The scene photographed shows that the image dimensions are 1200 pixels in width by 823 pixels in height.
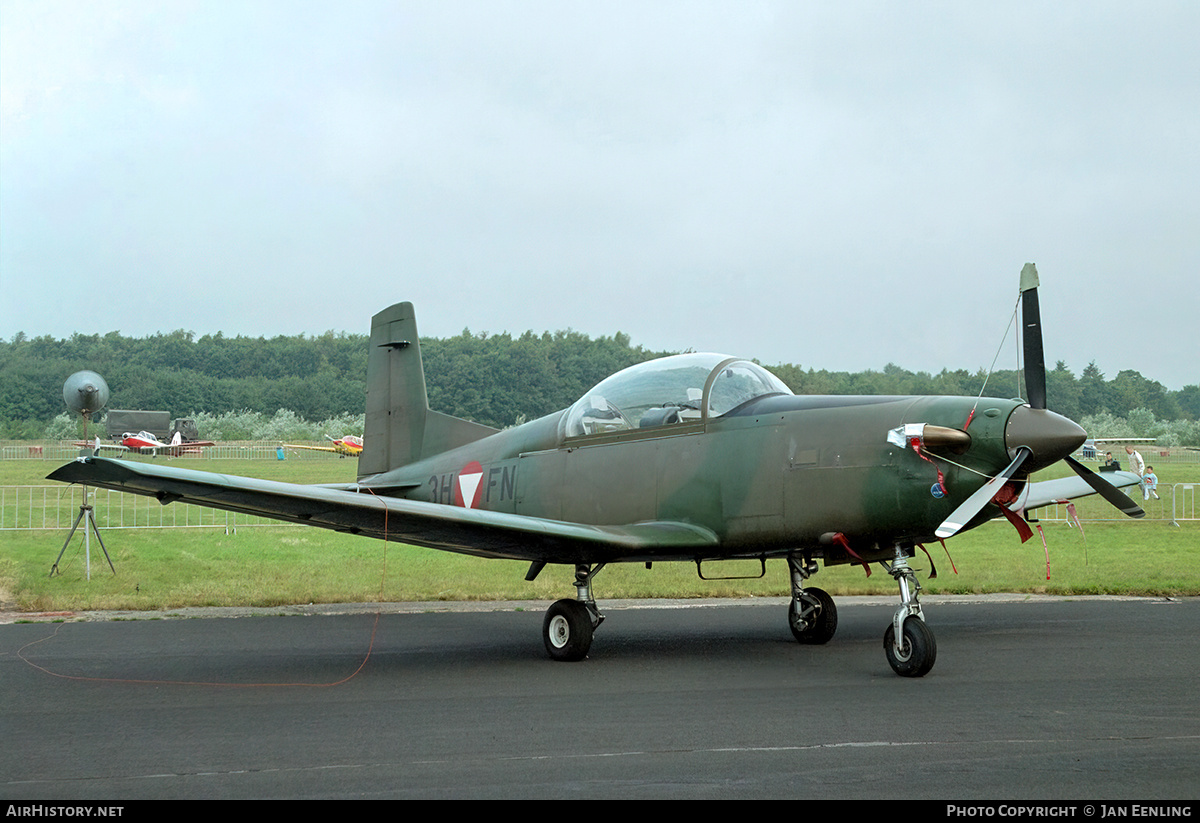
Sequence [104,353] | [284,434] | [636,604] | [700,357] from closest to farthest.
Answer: [700,357], [636,604], [284,434], [104,353]

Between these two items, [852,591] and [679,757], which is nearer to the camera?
[679,757]

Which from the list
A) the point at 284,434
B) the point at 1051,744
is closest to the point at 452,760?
the point at 1051,744

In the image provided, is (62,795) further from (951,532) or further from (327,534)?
(327,534)

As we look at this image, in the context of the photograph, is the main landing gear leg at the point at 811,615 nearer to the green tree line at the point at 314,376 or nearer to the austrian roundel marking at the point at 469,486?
the austrian roundel marking at the point at 469,486

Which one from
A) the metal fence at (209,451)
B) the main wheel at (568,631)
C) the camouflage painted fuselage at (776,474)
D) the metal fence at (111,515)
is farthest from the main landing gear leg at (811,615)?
the metal fence at (209,451)

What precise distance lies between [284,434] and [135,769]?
7330cm

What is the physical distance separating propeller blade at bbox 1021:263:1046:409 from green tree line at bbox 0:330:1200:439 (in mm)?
17064

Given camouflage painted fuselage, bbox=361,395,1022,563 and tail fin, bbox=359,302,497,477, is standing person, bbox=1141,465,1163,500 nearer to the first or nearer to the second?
camouflage painted fuselage, bbox=361,395,1022,563

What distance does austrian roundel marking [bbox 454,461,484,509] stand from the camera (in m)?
10.5

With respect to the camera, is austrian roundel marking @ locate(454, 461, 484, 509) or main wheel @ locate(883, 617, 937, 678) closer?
main wheel @ locate(883, 617, 937, 678)

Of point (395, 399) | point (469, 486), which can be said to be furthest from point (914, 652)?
point (395, 399)

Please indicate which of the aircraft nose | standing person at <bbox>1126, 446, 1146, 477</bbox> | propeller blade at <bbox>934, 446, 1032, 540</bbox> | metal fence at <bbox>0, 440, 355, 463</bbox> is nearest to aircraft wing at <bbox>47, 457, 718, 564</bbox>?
propeller blade at <bbox>934, 446, 1032, 540</bbox>

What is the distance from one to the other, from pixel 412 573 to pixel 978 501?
11648 mm

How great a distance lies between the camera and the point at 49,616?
38.2 feet
